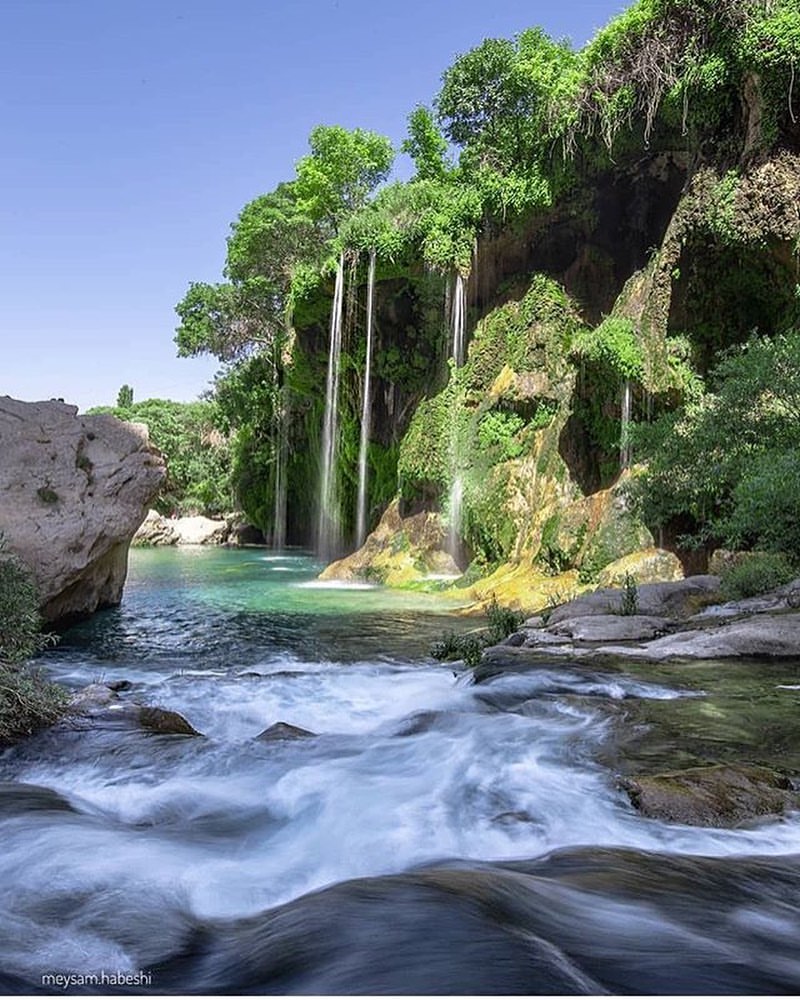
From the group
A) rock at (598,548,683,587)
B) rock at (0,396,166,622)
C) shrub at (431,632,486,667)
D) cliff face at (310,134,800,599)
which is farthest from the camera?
cliff face at (310,134,800,599)

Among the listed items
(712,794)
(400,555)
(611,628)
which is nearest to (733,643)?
(611,628)

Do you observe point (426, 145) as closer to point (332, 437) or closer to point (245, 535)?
point (332, 437)

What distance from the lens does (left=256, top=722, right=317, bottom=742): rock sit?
7.27 meters

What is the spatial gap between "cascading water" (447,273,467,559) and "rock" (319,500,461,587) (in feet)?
1.44

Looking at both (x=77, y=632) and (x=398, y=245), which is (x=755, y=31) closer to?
(x=398, y=245)

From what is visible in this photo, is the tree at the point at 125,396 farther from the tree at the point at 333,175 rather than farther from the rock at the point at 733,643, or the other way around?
the rock at the point at 733,643

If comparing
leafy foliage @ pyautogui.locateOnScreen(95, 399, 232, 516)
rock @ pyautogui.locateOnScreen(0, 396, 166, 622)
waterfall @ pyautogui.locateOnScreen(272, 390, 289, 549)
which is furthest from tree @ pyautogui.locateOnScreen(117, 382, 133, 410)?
rock @ pyautogui.locateOnScreen(0, 396, 166, 622)

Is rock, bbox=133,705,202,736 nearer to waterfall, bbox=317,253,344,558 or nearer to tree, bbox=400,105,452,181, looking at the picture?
waterfall, bbox=317,253,344,558

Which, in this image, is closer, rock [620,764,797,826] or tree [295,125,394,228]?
rock [620,764,797,826]

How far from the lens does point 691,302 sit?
62.0 feet

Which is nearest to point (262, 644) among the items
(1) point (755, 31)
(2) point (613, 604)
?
(2) point (613, 604)

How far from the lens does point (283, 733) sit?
290 inches

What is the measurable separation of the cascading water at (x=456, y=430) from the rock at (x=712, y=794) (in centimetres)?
1843

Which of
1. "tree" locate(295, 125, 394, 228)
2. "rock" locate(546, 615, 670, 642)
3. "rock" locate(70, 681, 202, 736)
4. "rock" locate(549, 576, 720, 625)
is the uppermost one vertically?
"tree" locate(295, 125, 394, 228)
